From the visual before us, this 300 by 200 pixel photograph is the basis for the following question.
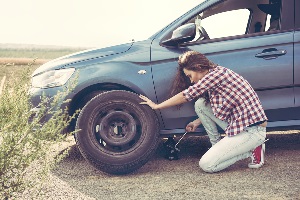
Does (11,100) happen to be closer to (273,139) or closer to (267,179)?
(267,179)

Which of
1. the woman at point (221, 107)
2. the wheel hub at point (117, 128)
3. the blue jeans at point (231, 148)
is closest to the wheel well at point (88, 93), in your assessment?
the wheel hub at point (117, 128)

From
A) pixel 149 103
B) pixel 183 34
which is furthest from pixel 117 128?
pixel 183 34

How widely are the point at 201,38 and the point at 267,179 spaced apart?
155cm

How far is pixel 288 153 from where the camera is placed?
564 centimetres

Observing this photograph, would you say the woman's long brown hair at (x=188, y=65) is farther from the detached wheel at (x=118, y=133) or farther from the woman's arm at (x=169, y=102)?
the detached wheel at (x=118, y=133)

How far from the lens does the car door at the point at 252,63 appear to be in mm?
4953

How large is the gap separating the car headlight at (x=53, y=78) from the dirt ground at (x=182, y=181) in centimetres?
88

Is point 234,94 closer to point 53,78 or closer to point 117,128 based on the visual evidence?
point 117,128

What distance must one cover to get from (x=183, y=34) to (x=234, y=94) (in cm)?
72

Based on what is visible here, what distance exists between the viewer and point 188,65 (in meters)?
4.75

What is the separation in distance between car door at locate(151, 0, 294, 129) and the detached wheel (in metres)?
0.23

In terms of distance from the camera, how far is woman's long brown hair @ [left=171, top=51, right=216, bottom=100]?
4.74 meters

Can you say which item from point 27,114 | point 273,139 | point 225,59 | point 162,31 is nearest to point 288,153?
point 273,139

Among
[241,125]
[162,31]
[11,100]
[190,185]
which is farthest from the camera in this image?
[162,31]
